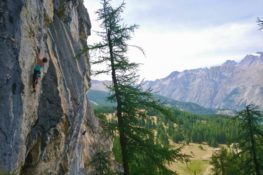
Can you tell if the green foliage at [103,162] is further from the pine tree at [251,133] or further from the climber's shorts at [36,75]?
the pine tree at [251,133]

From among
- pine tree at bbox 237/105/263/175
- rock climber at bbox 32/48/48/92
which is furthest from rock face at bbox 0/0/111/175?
pine tree at bbox 237/105/263/175

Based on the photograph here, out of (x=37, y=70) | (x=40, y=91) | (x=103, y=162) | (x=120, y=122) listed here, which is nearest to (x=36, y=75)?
(x=37, y=70)

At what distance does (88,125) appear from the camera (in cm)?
6412

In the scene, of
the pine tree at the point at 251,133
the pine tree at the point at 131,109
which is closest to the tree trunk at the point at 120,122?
the pine tree at the point at 131,109

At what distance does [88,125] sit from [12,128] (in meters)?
42.6

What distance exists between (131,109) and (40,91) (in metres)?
8.23

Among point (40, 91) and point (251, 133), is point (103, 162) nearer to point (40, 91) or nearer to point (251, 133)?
point (40, 91)

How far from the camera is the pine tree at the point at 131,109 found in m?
23.8

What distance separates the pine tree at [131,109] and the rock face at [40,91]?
5.91ft

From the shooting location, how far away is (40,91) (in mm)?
28391

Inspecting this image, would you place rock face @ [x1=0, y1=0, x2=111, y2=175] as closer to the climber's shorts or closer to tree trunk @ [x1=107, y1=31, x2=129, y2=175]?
the climber's shorts

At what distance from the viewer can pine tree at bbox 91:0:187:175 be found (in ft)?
78.1

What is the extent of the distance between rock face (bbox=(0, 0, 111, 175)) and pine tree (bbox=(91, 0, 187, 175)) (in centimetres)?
180

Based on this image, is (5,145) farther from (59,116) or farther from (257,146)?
(257,146)
